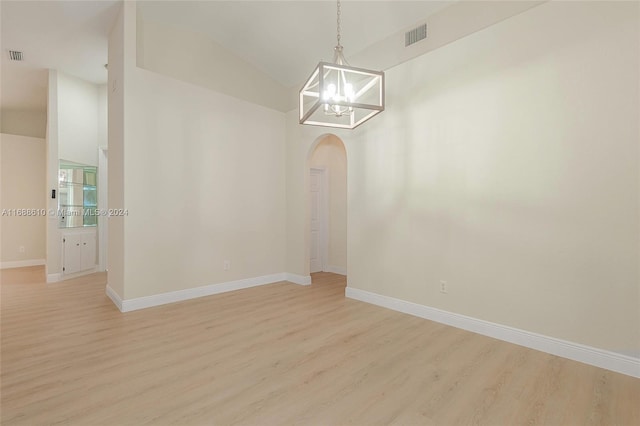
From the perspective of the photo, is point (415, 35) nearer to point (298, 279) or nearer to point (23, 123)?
point (298, 279)

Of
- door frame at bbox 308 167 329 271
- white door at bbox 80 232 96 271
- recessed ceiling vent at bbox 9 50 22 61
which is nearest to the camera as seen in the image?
recessed ceiling vent at bbox 9 50 22 61

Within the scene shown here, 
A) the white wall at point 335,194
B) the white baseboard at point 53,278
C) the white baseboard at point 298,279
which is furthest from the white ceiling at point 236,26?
the white baseboard at point 53,278

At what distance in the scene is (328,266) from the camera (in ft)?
22.3

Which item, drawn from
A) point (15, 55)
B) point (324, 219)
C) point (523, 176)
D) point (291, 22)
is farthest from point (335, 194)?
point (15, 55)

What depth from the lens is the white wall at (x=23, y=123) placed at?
738 centimetres

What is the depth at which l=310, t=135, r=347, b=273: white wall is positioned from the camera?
259 inches

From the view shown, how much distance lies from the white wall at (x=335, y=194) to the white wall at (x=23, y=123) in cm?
696

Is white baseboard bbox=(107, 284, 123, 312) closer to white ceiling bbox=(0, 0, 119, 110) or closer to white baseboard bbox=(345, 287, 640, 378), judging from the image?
white baseboard bbox=(345, 287, 640, 378)

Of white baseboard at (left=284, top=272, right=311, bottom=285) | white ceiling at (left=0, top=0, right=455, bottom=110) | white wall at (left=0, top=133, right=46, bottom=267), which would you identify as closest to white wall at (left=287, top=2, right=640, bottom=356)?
white ceiling at (left=0, top=0, right=455, bottom=110)

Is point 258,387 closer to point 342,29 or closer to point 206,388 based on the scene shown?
point 206,388

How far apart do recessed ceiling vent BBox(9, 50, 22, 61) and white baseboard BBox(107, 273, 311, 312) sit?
4133mm

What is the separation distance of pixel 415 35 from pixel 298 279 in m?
4.15

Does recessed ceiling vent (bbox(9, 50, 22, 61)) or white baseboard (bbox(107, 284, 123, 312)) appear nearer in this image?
white baseboard (bbox(107, 284, 123, 312))

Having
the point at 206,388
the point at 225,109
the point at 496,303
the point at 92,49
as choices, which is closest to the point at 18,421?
the point at 206,388
